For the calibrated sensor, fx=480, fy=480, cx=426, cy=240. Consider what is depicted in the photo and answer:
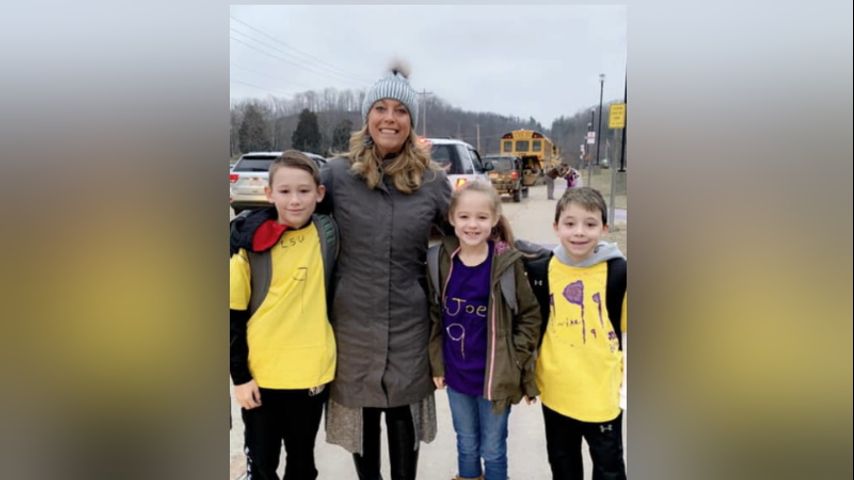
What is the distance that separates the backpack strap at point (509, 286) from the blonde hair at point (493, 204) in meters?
Answer: 0.11

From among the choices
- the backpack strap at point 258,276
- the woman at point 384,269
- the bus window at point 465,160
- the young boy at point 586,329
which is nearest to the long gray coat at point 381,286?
the woman at point 384,269

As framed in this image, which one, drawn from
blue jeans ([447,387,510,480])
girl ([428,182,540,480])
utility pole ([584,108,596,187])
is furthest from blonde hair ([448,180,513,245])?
blue jeans ([447,387,510,480])

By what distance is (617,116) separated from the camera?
1.69 meters

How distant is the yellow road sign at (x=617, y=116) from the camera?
1678 millimetres

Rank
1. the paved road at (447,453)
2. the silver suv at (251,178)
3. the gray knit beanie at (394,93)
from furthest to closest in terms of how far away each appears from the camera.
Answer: the paved road at (447,453), the silver suv at (251,178), the gray knit beanie at (394,93)

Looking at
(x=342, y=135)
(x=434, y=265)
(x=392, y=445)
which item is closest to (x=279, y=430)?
(x=392, y=445)

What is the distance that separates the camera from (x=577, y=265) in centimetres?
165

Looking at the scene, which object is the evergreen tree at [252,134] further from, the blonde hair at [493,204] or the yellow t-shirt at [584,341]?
the yellow t-shirt at [584,341]

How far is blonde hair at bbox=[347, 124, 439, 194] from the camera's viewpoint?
1.58m

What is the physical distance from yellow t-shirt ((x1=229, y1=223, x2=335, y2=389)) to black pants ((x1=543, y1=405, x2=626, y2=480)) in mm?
844
